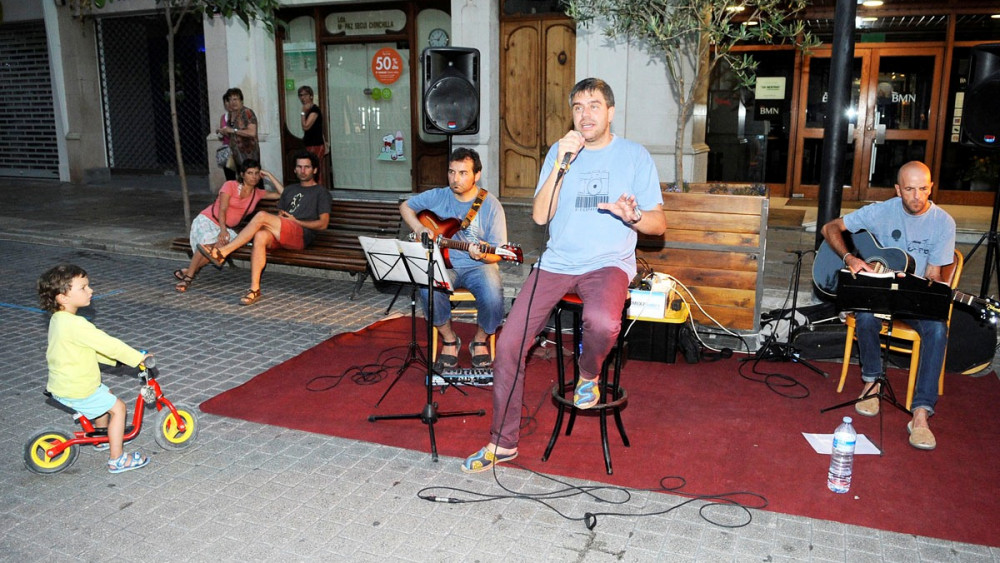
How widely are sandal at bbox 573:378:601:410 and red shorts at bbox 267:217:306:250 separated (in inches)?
193

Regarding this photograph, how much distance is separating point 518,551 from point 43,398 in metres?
3.60

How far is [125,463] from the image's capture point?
4367mm

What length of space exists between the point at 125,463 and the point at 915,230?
490cm

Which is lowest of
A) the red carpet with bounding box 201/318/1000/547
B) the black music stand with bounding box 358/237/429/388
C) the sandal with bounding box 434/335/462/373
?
the red carpet with bounding box 201/318/1000/547

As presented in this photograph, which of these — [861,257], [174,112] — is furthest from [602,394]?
[174,112]

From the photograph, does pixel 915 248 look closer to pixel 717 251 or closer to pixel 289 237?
pixel 717 251

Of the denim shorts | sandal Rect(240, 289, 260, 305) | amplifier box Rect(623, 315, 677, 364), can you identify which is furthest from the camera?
sandal Rect(240, 289, 260, 305)

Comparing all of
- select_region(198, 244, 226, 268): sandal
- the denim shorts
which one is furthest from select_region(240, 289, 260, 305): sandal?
the denim shorts

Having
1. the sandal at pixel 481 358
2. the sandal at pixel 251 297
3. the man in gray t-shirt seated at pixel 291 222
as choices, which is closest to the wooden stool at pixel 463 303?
the sandal at pixel 481 358

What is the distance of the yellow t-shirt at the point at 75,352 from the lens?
424 cm

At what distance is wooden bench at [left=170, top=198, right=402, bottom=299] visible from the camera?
8.34 metres

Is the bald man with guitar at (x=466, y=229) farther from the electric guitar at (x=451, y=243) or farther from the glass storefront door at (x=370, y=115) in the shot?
the glass storefront door at (x=370, y=115)

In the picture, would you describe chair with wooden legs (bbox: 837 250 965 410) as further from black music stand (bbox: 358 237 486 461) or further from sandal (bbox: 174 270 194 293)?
sandal (bbox: 174 270 194 293)

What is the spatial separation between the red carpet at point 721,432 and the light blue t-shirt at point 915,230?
98cm
